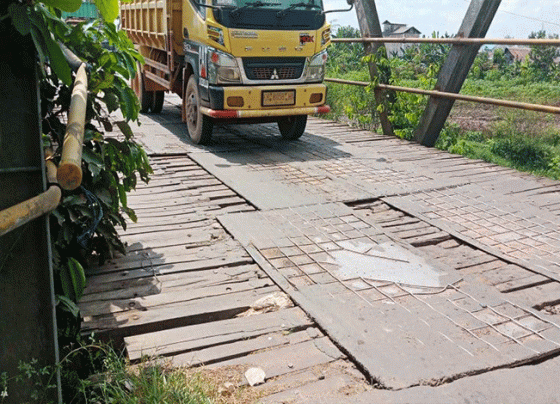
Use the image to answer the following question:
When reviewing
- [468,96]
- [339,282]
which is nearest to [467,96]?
[468,96]

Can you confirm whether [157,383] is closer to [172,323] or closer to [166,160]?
[172,323]

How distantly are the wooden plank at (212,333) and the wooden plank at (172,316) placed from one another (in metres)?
0.09

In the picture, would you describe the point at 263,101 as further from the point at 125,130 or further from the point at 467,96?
the point at 125,130

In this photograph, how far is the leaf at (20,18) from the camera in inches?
71.3

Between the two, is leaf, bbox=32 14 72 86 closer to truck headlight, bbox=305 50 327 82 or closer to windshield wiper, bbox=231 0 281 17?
windshield wiper, bbox=231 0 281 17

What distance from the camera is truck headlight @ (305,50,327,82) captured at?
23.9ft

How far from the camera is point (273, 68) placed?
709 centimetres

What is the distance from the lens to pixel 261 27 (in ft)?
22.7

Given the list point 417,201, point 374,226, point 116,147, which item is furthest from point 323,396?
point 417,201

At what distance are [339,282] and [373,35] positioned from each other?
619 centimetres

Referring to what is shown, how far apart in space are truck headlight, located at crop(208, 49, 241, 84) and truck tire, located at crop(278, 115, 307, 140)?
1.14 meters

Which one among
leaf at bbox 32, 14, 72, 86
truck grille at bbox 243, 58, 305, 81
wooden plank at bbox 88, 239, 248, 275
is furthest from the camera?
truck grille at bbox 243, 58, 305, 81

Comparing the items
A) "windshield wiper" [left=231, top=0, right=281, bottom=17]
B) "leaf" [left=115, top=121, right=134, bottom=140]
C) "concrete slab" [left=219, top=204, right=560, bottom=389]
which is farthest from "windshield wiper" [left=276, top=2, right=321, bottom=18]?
"leaf" [left=115, top=121, right=134, bottom=140]

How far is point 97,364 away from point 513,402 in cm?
208
